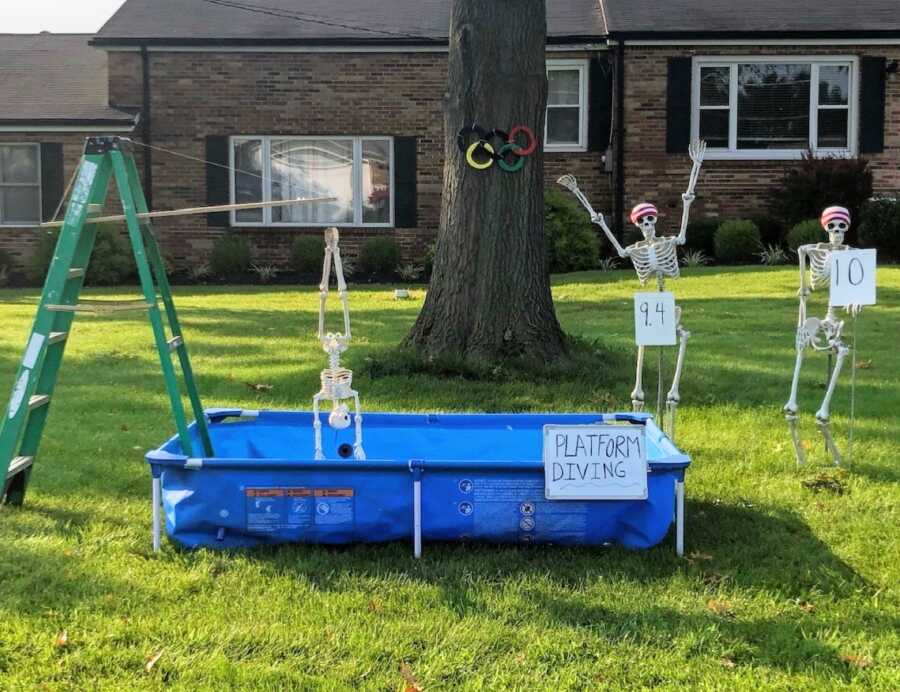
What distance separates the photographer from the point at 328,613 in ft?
11.8

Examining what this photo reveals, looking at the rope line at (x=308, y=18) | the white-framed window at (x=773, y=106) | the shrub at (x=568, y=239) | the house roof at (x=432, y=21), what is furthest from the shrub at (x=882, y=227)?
the rope line at (x=308, y=18)

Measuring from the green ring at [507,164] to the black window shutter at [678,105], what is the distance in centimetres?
1039

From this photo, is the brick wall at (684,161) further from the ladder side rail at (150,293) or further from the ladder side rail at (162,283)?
the ladder side rail at (150,293)

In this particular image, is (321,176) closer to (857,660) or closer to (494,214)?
(494,214)

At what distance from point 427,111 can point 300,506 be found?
14.3 meters

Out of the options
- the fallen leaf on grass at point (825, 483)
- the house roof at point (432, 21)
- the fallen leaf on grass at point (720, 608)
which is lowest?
the fallen leaf on grass at point (720, 608)

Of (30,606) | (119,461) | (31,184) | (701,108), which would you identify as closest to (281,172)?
(31,184)

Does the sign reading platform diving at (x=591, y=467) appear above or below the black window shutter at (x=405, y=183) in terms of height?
below

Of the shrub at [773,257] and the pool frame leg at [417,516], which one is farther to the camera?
the shrub at [773,257]

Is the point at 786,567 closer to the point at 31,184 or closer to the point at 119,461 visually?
the point at 119,461

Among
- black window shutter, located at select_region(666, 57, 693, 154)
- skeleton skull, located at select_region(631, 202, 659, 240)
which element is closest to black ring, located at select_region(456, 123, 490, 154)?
skeleton skull, located at select_region(631, 202, 659, 240)

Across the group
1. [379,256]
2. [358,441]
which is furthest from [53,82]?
[358,441]

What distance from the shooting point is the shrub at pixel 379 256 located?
56.3 ft

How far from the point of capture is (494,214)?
7656 millimetres
